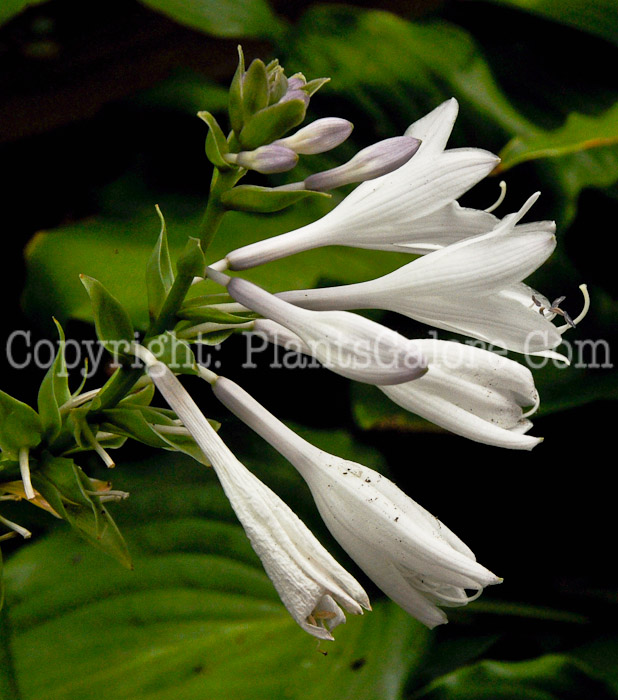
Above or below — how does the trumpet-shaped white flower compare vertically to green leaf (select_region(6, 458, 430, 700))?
above

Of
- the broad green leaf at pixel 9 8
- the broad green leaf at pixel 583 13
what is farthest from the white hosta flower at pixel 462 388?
the broad green leaf at pixel 583 13

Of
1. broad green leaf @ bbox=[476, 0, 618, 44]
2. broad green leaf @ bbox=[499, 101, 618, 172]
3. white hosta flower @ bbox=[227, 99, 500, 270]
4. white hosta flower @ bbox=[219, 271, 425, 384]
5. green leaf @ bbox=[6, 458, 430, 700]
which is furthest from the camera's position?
broad green leaf @ bbox=[476, 0, 618, 44]

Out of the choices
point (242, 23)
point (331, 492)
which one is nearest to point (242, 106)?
point (331, 492)

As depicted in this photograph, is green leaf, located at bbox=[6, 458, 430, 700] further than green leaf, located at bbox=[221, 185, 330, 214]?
Yes

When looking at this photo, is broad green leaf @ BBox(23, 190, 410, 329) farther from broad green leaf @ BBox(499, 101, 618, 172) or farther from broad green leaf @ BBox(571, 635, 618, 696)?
broad green leaf @ BBox(571, 635, 618, 696)

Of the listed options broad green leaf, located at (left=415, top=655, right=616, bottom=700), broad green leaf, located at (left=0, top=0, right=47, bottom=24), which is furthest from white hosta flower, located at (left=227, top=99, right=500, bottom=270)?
broad green leaf, located at (left=0, top=0, right=47, bottom=24)

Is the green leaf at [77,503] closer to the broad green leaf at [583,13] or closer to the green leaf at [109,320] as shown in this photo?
the green leaf at [109,320]

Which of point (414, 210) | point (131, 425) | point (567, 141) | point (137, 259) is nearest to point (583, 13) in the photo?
point (567, 141)
